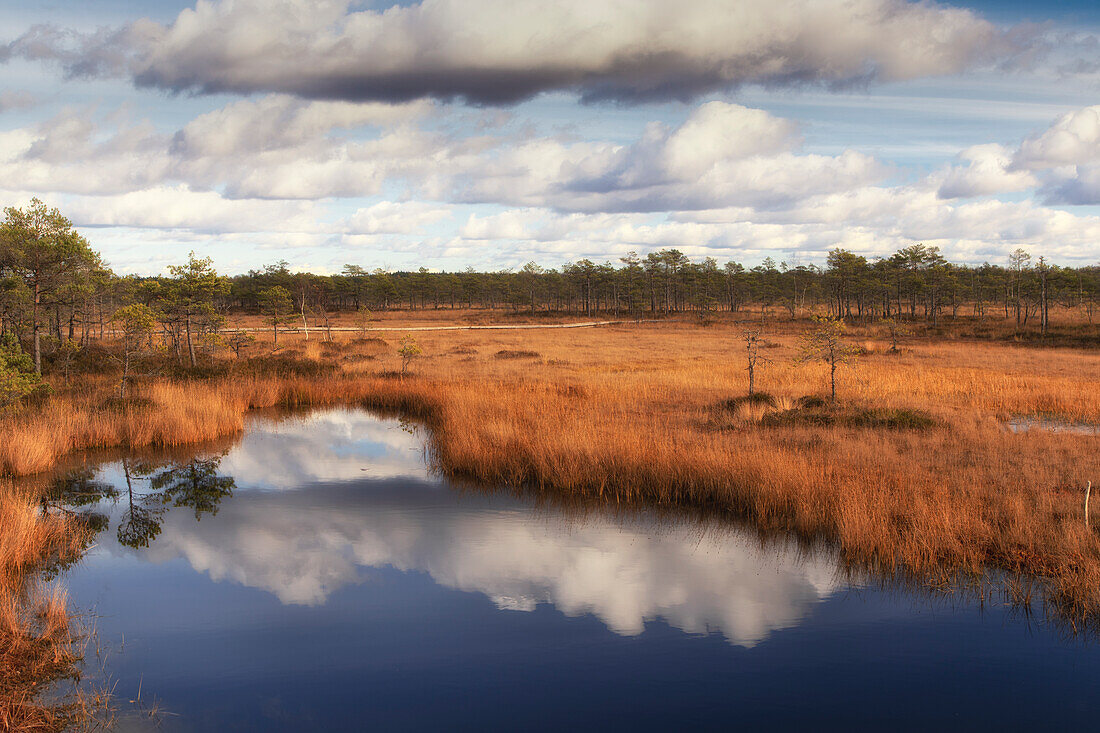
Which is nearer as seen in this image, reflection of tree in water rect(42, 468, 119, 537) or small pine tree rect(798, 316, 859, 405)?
reflection of tree in water rect(42, 468, 119, 537)

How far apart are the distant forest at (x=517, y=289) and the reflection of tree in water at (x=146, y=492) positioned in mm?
8556

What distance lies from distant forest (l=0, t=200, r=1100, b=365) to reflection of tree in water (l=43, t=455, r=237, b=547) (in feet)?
28.1

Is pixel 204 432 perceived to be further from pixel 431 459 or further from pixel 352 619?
pixel 352 619

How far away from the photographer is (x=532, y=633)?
31.1ft

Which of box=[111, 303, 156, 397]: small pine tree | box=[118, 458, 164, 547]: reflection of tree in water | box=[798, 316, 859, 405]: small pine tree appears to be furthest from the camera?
box=[111, 303, 156, 397]: small pine tree

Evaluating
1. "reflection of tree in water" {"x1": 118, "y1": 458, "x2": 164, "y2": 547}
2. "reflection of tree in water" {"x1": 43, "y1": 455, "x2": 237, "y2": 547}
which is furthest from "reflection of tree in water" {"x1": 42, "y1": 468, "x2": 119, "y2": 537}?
"reflection of tree in water" {"x1": 118, "y1": 458, "x2": 164, "y2": 547}

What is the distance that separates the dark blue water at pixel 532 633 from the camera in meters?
7.65

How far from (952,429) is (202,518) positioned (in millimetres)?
17256

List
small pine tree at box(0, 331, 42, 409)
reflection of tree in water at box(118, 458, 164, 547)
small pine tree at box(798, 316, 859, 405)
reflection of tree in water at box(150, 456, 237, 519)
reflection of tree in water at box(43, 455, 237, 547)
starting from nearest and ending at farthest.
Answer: reflection of tree in water at box(118, 458, 164, 547)
reflection of tree in water at box(43, 455, 237, 547)
reflection of tree in water at box(150, 456, 237, 519)
small pine tree at box(0, 331, 42, 409)
small pine tree at box(798, 316, 859, 405)

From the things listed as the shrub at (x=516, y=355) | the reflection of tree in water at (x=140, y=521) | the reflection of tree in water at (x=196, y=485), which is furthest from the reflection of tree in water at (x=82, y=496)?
the shrub at (x=516, y=355)

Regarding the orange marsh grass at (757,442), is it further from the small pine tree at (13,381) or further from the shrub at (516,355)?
the shrub at (516,355)

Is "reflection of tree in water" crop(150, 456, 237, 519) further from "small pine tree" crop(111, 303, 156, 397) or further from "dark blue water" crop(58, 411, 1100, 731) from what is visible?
"small pine tree" crop(111, 303, 156, 397)

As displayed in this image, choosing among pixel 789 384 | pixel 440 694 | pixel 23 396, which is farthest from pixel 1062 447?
Answer: pixel 23 396

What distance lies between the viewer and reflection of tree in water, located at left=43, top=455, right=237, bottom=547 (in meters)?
14.0
